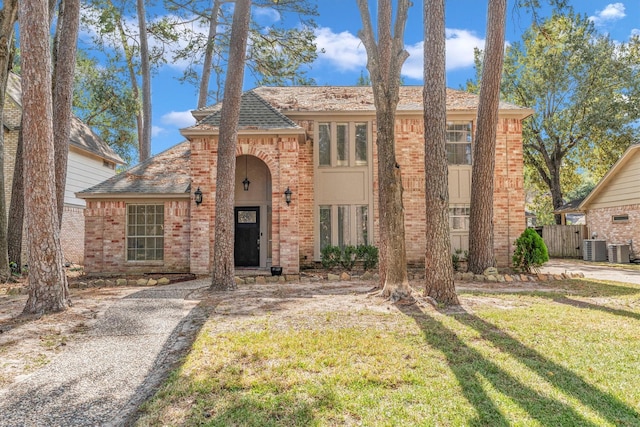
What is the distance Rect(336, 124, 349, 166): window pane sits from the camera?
13461mm

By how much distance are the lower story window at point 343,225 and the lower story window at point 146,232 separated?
17.0ft

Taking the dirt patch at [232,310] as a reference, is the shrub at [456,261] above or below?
above

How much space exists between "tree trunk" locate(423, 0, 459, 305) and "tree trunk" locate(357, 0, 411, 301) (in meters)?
0.49

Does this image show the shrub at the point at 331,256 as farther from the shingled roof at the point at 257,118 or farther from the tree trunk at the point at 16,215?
the tree trunk at the point at 16,215

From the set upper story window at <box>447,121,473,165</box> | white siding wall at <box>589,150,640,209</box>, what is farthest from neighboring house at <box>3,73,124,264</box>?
white siding wall at <box>589,150,640,209</box>

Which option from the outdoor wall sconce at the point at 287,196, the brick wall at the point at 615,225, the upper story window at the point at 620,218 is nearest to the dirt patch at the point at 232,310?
the outdoor wall sconce at the point at 287,196

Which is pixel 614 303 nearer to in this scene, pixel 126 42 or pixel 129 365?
pixel 129 365

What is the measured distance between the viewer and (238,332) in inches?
207

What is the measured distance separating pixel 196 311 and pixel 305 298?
2.12 m

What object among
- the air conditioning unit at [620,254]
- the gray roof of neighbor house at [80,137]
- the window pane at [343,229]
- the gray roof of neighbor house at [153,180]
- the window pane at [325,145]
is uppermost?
the gray roof of neighbor house at [80,137]

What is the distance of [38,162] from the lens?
20.5 ft

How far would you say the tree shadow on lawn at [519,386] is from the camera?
2.93m

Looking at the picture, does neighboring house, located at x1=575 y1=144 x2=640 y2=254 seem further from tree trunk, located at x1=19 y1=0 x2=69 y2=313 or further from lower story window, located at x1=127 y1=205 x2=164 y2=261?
tree trunk, located at x1=19 y1=0 x2=69 y2=313

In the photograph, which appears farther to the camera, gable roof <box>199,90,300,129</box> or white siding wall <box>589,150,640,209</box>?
white siding wall <box>589,150,640,209</box>
